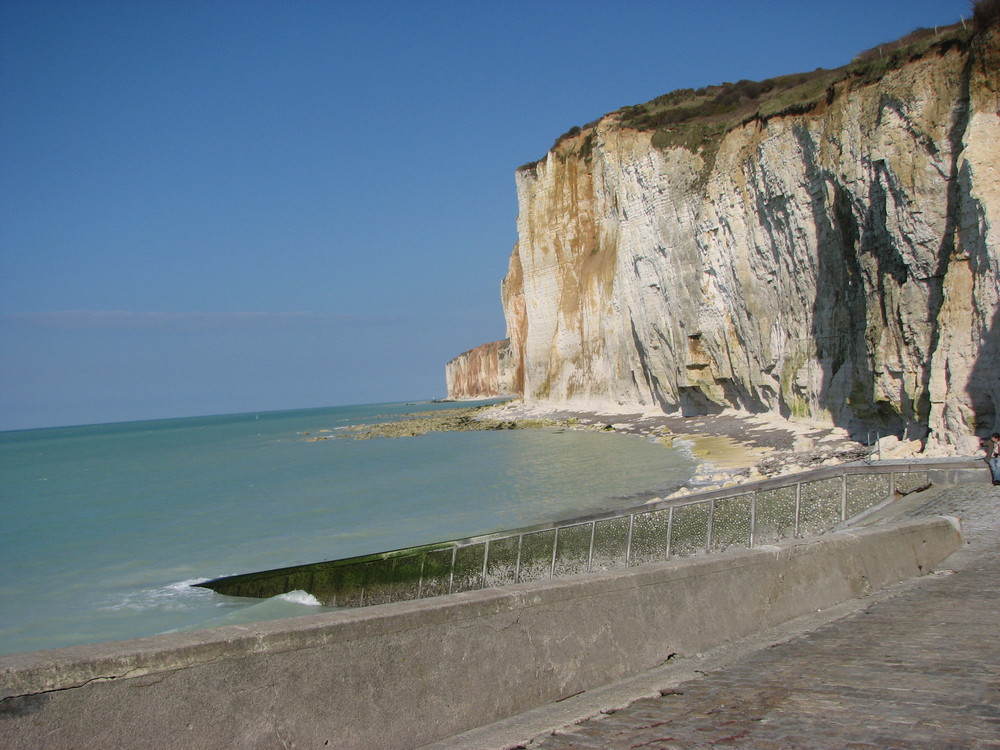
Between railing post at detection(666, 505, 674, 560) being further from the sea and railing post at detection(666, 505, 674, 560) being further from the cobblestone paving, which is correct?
the sea

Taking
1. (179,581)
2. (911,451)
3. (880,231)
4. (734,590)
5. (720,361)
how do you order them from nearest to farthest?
(734,590) < (179,581) < (911,451) < (880,231) < (720,361)

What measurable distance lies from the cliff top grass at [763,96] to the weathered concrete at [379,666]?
16.6 m

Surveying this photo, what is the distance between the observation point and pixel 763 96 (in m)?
39.4

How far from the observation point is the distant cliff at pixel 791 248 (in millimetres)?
15398

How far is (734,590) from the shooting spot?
4844 mm

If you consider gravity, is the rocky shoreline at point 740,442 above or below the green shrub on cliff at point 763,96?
below

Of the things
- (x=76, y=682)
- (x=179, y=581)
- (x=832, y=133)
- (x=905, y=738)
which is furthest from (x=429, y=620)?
(x=832, y=133)

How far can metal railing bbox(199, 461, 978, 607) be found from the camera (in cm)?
830

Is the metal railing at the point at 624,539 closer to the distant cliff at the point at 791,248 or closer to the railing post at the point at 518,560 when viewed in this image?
the railing post at the point at 518,560

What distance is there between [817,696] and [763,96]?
40.5m

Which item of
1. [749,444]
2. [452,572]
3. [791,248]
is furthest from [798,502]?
[791,248]

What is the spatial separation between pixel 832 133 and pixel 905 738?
73.5 feet

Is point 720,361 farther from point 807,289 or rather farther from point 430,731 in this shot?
point 430,731

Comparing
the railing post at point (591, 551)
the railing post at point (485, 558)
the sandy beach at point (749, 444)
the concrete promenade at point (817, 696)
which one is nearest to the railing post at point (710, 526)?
the railing post at point (591, 551)
